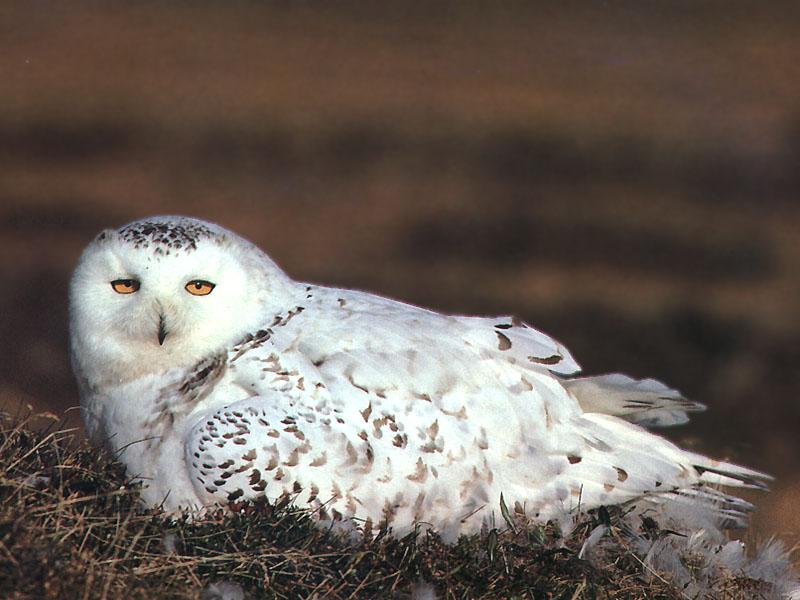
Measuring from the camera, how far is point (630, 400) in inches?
231

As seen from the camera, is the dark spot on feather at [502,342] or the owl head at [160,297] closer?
the owl head at [160,297]

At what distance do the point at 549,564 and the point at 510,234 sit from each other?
459 inches

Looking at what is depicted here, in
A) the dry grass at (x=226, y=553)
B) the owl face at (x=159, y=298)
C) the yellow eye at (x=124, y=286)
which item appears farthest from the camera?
the yellow eye at (x=124, y=286)

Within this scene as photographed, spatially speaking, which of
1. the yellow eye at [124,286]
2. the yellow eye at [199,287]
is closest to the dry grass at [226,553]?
the yellow eye at [124,286]

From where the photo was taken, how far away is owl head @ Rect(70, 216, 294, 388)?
206 inches

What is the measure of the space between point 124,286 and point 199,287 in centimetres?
30

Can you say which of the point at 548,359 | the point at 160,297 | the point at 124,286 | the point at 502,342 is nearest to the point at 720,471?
the point at 548,359

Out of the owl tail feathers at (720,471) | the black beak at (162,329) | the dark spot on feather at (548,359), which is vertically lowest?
the owl tail feathers at (720,471)

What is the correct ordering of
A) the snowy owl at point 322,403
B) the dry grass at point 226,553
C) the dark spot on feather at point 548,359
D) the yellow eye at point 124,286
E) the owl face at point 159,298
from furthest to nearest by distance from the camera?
1. the dark spot on feather at point 548,359
2. the yellow eye at point 124,286
3. the owl face at point 159,298
4. the snowy owl at point 322,403
5. the dry grass at point 226,553

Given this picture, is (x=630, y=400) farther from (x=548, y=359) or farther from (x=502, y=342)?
(x=502, y=342)

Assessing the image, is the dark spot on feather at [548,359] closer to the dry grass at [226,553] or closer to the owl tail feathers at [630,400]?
the owl tail feathers at [630,400]

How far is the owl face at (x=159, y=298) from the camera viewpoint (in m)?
5.23

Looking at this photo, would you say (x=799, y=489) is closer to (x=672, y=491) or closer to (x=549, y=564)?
(x=672, y=491)

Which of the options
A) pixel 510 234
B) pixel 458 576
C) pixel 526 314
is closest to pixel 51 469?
pixel 458 576
